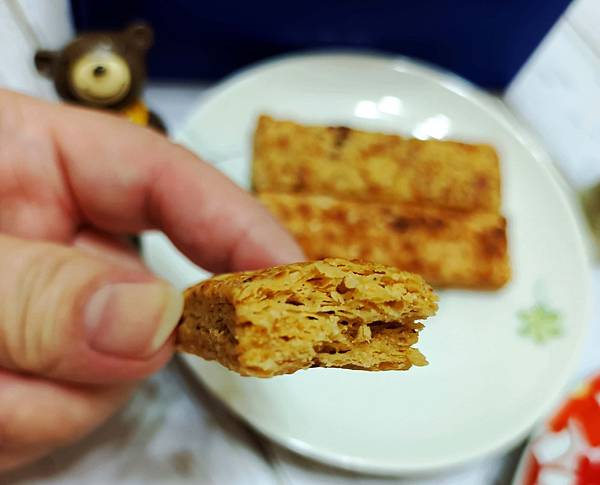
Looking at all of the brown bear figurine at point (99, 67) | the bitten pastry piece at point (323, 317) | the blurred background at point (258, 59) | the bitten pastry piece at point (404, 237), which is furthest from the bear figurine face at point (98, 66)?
the bitten pastry piece at point (323, 317)

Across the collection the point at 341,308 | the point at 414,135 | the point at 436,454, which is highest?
the point at 341,308

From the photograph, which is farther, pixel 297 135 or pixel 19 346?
pixel 297 135

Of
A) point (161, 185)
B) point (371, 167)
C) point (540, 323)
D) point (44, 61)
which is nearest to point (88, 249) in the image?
point (161, 185)

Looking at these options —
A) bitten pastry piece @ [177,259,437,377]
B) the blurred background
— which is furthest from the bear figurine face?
bitten pastry piece @ [177,259,437,377]

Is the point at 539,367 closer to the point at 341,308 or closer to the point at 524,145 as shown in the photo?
the point at 524,145

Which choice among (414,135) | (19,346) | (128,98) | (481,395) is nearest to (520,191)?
(414,135)

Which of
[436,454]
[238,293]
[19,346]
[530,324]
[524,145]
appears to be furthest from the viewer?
[524,145]

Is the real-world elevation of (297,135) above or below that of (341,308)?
below
